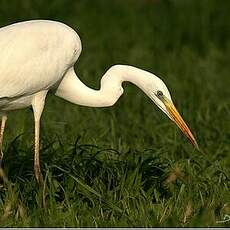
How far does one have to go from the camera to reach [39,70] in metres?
6.62

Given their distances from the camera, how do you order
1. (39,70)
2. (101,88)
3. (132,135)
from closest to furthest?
(39,70) → (101,88) → (132,135)

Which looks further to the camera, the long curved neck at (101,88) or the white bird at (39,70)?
the long curved neck at (101,88)

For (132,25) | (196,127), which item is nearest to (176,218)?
(196,127)

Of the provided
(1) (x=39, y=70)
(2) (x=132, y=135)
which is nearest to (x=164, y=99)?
(1) (x=39, y=70)

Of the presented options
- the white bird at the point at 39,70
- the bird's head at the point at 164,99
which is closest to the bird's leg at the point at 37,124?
the white bird at the point at 39,70

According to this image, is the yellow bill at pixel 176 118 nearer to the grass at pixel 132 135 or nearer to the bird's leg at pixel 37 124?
the grass at pixel 132 135

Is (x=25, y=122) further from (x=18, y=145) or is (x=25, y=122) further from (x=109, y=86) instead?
(x=109, y=86)

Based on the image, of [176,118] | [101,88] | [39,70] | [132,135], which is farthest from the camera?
[132,135]

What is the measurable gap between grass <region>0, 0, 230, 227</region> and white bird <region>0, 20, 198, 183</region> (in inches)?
14.6

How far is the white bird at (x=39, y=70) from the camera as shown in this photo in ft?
21.4

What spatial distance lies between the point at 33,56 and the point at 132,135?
2016 mm

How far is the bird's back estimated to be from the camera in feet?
21.4

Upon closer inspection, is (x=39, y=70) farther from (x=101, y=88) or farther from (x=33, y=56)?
(x=101, y=88)

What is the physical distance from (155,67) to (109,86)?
4.49 m
